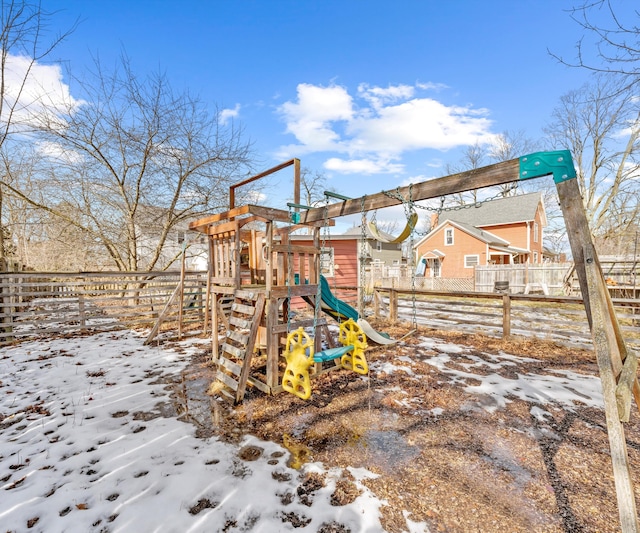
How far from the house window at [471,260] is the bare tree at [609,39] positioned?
18204 mm

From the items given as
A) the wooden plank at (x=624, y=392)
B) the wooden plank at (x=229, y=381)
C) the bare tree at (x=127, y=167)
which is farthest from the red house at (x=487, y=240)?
the wooden plank at (x=624, y=392)

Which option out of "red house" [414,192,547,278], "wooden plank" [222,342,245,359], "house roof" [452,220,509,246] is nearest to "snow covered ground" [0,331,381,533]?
"wooden plank" [222,342,245,359]

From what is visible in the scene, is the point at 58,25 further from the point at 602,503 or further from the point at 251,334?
the point at 602,503

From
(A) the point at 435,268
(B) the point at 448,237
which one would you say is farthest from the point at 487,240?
(A) the point at 435,268

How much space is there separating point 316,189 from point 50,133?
67.7ft

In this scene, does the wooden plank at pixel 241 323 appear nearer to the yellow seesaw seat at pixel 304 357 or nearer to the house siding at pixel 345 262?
the yellow seesaw seat at pixel 304 357

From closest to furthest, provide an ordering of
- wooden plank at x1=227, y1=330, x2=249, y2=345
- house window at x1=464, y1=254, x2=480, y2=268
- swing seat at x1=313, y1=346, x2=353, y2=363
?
swing seat at x1=313, y1=346, x2=353, y2=363 < wooden plank at x1=227, y1=330, x2=249, y2=345 < house window at x1=464, y1=254, x2=480, y2=268

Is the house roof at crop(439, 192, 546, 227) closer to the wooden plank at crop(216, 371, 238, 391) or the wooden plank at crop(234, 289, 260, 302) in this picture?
the wooden plank at crop(234, 289, 260, 302)

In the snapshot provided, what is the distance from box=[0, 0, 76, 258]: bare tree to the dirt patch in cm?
818

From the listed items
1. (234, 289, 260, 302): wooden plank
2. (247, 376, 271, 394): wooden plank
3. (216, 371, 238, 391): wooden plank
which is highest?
(234, 289, 260, 302): wooden plank

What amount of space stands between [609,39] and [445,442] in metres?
4.99

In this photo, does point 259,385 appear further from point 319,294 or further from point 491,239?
point 491,239

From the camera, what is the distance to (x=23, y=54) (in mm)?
7039

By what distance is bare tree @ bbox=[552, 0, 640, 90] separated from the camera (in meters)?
3.24
